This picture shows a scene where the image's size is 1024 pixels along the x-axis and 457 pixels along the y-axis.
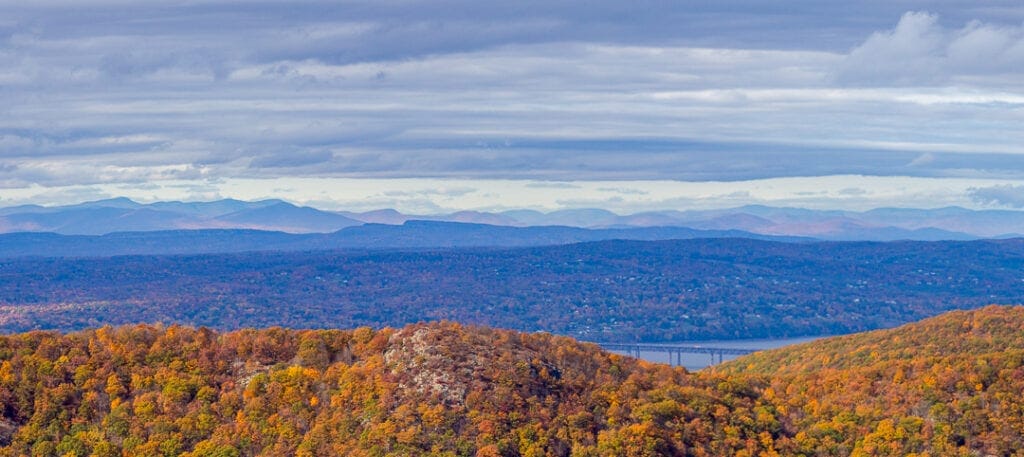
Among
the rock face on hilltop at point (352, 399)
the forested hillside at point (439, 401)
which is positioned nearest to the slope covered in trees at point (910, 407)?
the forested hillside at point (439, 401)

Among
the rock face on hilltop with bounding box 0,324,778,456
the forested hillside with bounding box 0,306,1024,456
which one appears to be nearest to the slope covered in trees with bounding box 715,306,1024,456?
the forested hillside with bounding box 0,306,1024,456

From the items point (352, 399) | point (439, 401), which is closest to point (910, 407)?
point (439, 401)

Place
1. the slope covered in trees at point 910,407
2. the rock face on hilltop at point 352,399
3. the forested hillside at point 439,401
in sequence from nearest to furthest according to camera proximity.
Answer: the rock face on hilltop at point 352,399 < the forested hillside at point 439,401 < the slope covered in trees at point 910,407

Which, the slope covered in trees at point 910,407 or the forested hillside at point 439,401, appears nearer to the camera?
the forested hillside at point 439,401

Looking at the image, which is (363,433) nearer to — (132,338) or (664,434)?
(664,434)

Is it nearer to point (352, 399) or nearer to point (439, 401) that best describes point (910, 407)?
point (439, 401)

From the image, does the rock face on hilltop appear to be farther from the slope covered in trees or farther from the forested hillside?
the slope covered in trees

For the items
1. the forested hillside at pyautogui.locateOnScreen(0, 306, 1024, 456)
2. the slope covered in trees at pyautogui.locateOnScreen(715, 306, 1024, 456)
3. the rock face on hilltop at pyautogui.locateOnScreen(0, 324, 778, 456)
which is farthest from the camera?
the slope covered in trees at pyautogui.locateOnScreen(715, 306, 1024, 456)

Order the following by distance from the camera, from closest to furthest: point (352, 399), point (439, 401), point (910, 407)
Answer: point (439, 401) < point (352, 399) < point (910, 407)

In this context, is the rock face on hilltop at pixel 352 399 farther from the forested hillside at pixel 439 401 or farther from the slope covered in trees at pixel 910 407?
the slope covered in trees at pixel 910 407

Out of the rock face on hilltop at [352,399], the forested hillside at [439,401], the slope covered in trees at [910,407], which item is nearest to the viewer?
the rock face on hilltop at [352,399]
